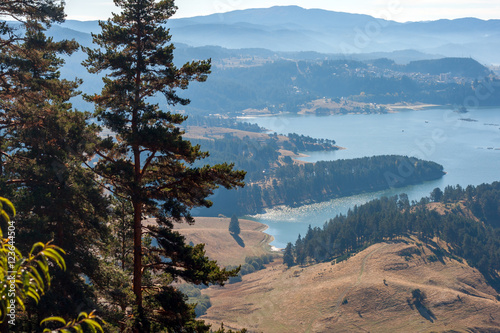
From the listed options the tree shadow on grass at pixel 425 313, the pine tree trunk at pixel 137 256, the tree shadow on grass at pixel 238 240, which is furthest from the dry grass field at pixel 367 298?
the pine tree trunk at pixel 137 256

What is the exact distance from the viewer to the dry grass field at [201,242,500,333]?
74.4 meters

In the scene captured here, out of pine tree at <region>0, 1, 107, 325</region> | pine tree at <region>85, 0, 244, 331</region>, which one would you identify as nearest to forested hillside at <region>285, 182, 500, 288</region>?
pine tree at <region>0, 1, 107, 325</region>

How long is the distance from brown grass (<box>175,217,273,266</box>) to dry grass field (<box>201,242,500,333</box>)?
16.4 metres

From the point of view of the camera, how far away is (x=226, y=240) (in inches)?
5305

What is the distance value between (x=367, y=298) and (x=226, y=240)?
60.9 m

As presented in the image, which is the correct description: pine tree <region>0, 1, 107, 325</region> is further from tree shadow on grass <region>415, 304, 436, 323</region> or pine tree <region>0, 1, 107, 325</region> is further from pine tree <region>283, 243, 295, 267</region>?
pine tree <region>283, 243, 295, 267</region>

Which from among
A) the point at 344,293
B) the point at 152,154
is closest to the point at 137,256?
the point at 152,154

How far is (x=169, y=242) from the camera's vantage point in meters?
15.6

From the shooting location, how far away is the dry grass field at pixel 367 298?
74438mm

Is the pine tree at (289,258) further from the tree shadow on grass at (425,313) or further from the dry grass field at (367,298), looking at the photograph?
the tree shadow on grass at (425,313)

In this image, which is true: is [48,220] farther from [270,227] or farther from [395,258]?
[270,227]

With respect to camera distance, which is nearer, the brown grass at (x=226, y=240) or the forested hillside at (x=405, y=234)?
the forested hillside at (x=405, y=234)

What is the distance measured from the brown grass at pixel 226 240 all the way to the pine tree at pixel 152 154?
3989 inches

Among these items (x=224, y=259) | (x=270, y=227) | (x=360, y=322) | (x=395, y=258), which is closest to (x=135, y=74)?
(x=360, y=322)
